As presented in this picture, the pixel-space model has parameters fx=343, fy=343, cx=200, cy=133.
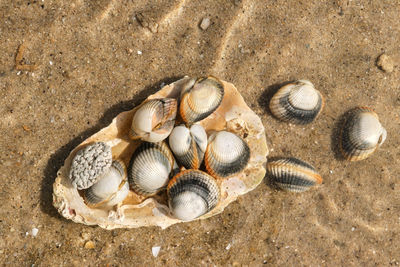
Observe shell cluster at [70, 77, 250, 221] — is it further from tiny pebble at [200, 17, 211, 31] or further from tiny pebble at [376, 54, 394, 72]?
tiny pebble at [376, 54, 394, 72]

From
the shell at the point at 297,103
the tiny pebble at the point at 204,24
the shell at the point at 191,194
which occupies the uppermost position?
the tiny pebble at the point at 204,24

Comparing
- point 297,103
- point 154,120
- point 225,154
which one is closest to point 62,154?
point 154,120

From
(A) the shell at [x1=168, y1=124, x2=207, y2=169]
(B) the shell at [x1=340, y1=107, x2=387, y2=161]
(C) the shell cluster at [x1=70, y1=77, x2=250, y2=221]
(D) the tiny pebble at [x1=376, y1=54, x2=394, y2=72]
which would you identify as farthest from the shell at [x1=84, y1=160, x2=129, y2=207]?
(D) the tiny pebble at [x1=376, y1=54, x2=394, y2=72]

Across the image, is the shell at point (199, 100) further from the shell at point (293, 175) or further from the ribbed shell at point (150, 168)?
the shell at point (293, 175)

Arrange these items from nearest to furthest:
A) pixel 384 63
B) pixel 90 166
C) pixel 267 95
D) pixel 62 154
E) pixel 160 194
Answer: pixel 90 166, pixel 160 194, pixel 62 154, pixel 267 95, pixel 384 63

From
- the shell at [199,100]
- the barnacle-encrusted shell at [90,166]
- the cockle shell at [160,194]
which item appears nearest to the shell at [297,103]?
the cockle shell at [160,194]

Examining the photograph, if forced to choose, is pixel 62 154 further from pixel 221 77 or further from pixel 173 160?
pixel 221 77
